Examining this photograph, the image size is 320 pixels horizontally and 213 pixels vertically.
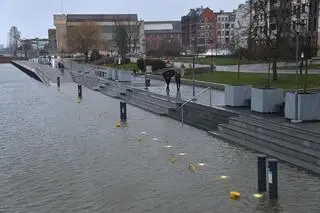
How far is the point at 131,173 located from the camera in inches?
542

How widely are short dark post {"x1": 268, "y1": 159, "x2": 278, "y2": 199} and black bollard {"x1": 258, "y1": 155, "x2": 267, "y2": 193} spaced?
381 millimetres

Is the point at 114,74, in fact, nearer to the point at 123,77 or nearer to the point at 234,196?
the point at 123,77

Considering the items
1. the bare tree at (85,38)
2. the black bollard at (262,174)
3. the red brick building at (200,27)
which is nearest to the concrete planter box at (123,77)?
the black bollard at (262,174)

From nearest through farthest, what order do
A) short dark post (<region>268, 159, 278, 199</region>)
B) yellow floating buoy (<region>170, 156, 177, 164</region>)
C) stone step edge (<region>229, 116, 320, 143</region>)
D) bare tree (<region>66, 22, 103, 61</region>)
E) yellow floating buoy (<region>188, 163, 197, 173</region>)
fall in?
short dark post (<region>268, 159, 278, 199</region>)
yellow floating buoy (<region>188, 163, 197, 173</region>)
stone step edge (<region>229, 116, 320, 143</region>)
yellow floating buoy (<region>170, 156, 177, 164</region>)
bare tree (<region>66, 22, 103, 61</region>)

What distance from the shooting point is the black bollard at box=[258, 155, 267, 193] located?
11.4 m

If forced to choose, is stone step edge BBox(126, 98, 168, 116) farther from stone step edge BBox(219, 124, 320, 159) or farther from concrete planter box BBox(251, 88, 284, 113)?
concrete planter box BBox(251, 88, 284, 113)

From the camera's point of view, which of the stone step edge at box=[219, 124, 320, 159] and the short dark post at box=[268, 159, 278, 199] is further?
the stone step edge at box=[219, 124, 320, 159]

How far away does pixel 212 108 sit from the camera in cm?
2191

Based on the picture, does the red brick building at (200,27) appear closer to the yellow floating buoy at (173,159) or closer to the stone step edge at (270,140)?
the stone step edge at (270,140)

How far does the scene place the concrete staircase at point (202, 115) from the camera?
2020cm

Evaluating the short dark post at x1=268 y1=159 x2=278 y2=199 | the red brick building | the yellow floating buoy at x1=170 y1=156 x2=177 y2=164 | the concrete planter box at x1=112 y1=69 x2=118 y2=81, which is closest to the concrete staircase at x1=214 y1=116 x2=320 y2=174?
the short dark post at x1=268 y1=159 x2=278 y2=199

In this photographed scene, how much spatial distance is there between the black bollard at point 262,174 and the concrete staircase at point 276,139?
212 centimetres

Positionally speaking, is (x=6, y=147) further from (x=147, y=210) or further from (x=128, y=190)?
(x=147, y=210)

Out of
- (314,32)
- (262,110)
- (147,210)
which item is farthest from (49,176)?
(314,32)
